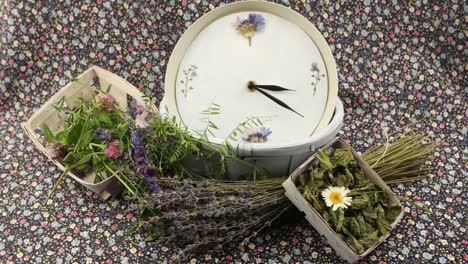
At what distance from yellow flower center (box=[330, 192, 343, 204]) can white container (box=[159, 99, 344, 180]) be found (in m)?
0.13

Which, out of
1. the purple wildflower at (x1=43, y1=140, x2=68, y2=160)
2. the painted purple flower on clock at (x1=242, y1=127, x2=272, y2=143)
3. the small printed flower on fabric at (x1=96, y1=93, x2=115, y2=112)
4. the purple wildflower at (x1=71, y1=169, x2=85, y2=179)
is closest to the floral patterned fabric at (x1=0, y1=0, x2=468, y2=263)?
the purple wildflower at (x1=71, y1=169, x2=85, y2=179)

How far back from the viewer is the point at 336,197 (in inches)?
48.3

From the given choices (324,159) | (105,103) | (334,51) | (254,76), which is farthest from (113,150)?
(334,51)

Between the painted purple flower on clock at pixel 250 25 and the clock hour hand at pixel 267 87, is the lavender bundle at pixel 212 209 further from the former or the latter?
the painted purple flower on clock at pixel 250 25

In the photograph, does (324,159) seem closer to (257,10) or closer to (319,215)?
(319,215)

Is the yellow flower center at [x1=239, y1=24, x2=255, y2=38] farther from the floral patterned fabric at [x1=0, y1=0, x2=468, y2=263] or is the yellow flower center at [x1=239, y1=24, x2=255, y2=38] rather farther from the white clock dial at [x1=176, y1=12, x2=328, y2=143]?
the floral patterned fabric at [x1=0, y1=0, x2=468, y2=263]

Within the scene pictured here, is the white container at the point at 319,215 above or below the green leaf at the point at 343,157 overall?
below

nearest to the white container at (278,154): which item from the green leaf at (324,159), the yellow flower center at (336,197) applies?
the green leaf at (324,159)

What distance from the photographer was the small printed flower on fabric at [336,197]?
3.99 ft

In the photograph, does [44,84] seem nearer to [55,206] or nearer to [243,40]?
[55,206]

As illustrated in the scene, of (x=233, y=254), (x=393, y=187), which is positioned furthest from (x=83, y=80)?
(x=393, y=187)

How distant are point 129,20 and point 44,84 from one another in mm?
388

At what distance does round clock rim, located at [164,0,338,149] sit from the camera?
52.9 inches

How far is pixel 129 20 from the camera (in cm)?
171
